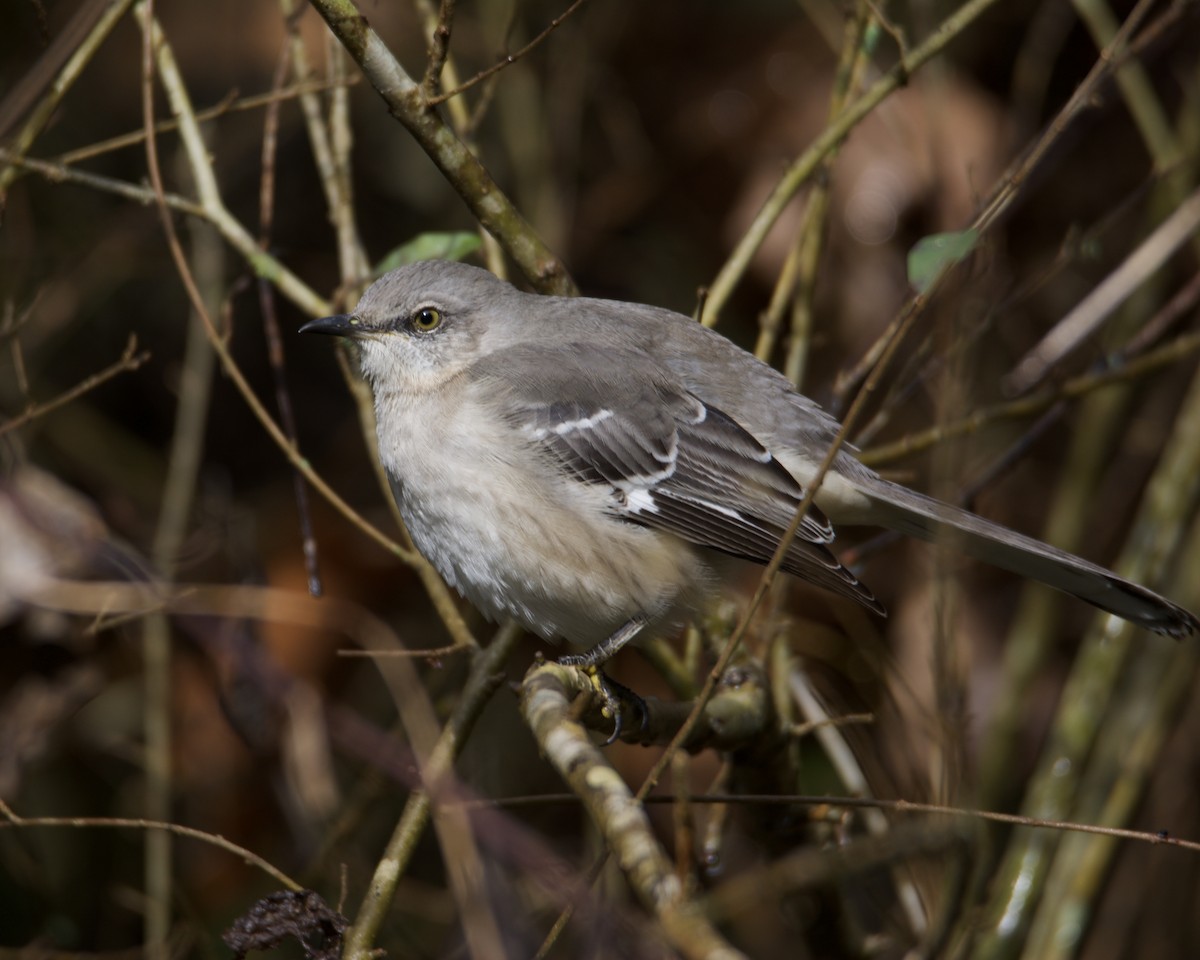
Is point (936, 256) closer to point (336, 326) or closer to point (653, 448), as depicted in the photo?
point (653, 448)

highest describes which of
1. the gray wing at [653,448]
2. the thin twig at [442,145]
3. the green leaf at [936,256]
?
the thin twig at [442,145]

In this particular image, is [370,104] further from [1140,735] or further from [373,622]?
[1140,735]

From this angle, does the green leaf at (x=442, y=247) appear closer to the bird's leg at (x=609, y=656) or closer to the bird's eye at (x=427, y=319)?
the bird's eye at (x=427, y=319)

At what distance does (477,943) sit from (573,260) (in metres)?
4.27

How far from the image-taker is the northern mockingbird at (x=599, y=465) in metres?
3.20

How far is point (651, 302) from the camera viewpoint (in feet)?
19.9

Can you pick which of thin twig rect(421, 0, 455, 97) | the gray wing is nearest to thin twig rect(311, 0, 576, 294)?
thin twig rect(421, 0, 455, 97)

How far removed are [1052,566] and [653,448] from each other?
105 centimetres

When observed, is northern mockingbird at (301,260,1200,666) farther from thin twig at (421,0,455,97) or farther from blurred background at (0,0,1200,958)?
thin twig at (421,0,455,97)

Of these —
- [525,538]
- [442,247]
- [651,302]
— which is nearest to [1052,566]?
[525,538]

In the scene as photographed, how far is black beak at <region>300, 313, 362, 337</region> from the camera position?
342 centimetres

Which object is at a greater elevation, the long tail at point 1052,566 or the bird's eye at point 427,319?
the bird's eye at point 427,319

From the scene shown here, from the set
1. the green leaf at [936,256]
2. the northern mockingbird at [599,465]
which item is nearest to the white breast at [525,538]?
the northern mockingbird at [599,465]

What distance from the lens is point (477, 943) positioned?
7.25 feet
